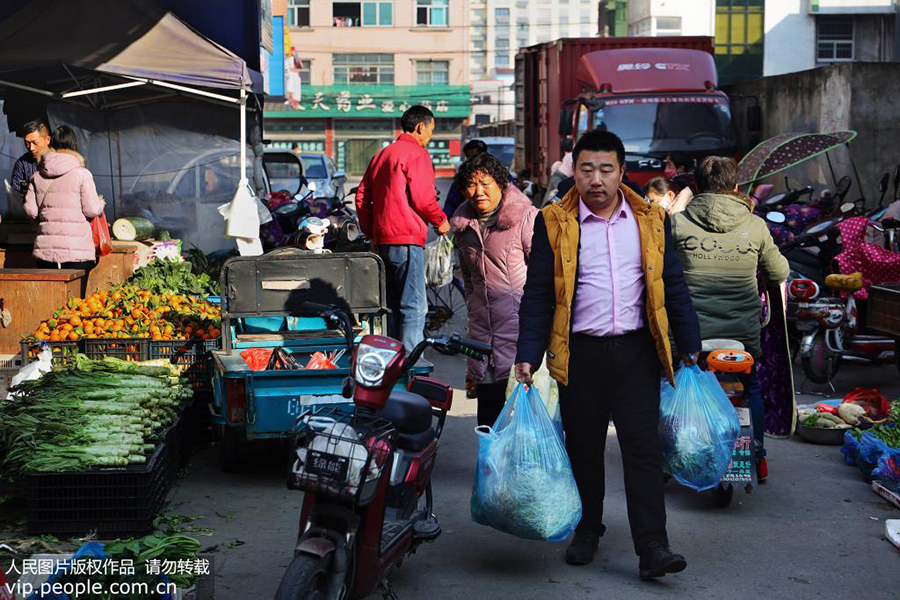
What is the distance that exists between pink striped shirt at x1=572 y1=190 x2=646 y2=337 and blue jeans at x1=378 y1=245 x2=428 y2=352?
12.0ft

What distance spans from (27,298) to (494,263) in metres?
4.24

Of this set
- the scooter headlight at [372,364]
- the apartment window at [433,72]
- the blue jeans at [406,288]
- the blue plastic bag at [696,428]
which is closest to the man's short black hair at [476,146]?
the blue jeans at [406,288]

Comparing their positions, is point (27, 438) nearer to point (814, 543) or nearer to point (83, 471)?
point (83, 471)

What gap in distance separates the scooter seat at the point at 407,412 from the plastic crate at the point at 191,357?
10.7 feet

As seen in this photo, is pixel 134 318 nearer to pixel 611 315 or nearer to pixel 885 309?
pixel 611 315

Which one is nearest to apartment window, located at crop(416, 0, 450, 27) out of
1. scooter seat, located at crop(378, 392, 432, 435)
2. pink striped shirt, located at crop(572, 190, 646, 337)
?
pink striped shirt, located at crop(572, 190, 646, 337)

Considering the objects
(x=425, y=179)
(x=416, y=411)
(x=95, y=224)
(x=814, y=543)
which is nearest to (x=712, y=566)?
(x=814, y=543)

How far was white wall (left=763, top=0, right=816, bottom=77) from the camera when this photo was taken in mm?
42938

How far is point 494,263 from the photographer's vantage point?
261 inches

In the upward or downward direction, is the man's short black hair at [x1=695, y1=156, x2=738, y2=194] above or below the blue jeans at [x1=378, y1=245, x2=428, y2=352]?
above

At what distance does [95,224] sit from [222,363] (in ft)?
12.3

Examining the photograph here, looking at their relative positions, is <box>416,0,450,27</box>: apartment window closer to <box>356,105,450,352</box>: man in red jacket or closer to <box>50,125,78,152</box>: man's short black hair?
<box>50,125,78,152</box>: man's short black hair

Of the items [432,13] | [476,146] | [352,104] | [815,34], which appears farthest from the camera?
[352,104]

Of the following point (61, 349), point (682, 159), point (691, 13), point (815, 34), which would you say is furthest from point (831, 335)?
point (691, 13)
